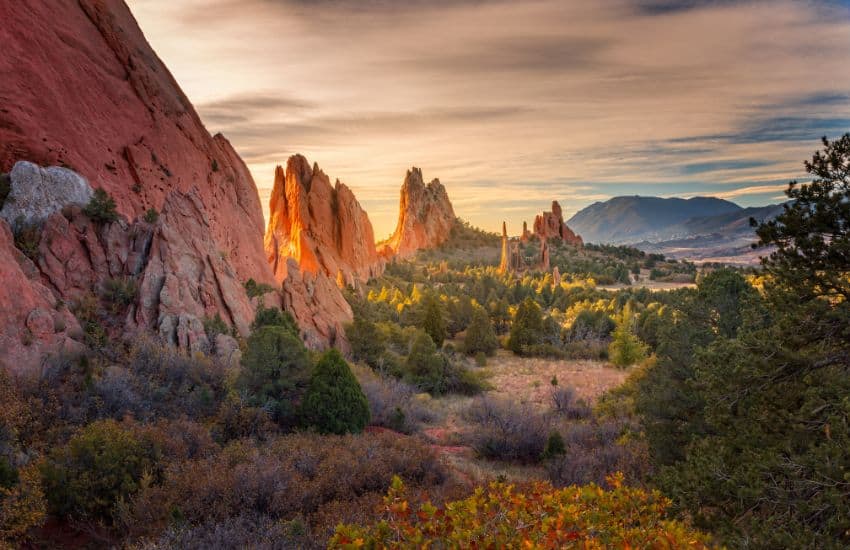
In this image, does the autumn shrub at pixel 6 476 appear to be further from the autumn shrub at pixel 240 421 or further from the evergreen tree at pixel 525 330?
the evergreen tree at pixel 525 330

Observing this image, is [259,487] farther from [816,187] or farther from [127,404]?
[816,187]

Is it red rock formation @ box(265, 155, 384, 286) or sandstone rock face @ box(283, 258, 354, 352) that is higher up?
red rock formation @ box(265, 155, 384, 286)

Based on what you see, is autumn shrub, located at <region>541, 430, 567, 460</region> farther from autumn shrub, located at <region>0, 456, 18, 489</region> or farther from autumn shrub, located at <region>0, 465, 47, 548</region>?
autumn shrub, located at <region>0, 456, 18, 489</region>

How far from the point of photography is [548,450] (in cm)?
1295

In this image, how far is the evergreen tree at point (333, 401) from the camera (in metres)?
13.0

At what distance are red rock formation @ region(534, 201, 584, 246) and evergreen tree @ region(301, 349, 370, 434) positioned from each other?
10731 centimetres

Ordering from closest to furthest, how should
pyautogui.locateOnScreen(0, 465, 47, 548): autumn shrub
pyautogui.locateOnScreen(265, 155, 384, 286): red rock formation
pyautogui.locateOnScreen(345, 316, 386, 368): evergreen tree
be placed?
pyautogui.locateOnScreen(0, 465, 47, 548): autumn shrub, pyautogui.locateOnScreen(345, 316, 386, 368): evergreen tree, pyautogui.locateOnScreen(265, 155, 384, 286): red rock formation

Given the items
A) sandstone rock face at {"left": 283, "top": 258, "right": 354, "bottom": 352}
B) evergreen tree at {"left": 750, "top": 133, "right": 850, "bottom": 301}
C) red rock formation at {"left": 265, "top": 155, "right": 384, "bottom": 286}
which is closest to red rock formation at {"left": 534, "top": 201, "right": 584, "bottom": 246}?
Result: red rock formation at {"left": 265, "top": 155, "right": 384, "bottom": 286}

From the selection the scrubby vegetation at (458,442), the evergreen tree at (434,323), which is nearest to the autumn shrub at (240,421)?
the scrubby vegetation at (458,442)

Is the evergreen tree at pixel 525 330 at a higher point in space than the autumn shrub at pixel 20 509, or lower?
lower

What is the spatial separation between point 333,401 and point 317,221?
44325 millimetres

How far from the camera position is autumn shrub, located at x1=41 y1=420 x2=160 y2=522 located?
7840 millimetres

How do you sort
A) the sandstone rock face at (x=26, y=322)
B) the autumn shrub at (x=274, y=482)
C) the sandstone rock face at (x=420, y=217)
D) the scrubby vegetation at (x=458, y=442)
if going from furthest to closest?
1. the sandstone rock face at (x=420, y=217)
2. the sandstone rock face at (x=26, y=322)
3. the autumn shrub at (x=274, y=482)
4. the scrubby vegetation at (x=458, y=442)

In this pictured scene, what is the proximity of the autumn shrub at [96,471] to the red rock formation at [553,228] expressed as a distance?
371 feet
